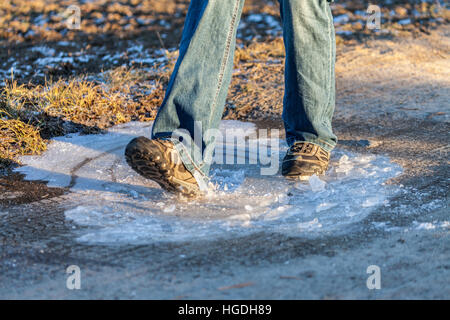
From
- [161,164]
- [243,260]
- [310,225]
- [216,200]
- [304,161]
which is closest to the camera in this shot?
[243,260]

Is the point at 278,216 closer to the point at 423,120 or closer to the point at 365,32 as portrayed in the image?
the point at 423,120

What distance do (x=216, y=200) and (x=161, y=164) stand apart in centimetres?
30

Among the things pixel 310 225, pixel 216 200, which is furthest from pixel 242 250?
pixel 216 200

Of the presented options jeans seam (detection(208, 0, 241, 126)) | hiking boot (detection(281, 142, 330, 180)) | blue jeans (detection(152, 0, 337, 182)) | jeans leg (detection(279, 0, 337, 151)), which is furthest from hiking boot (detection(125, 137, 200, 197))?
jeans leg (detection(279, 0, 337, 151))

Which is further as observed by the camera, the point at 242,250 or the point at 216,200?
the point at 216,200

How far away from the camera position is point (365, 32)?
5.87m

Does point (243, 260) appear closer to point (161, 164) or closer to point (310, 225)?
point (310, 225)

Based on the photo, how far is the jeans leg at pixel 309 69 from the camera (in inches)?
104

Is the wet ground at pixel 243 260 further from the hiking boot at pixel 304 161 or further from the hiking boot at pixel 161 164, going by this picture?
the hiking boot at pixel 304 161

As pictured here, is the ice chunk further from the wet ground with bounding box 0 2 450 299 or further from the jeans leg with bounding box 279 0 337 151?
the jeans leg with bounding box 279 0 337 151

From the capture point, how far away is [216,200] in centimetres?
246

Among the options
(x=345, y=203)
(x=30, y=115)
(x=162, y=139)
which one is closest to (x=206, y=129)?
(x=162, y=139)

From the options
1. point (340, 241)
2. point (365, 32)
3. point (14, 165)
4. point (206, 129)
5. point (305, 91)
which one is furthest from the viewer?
point (365, 32)
